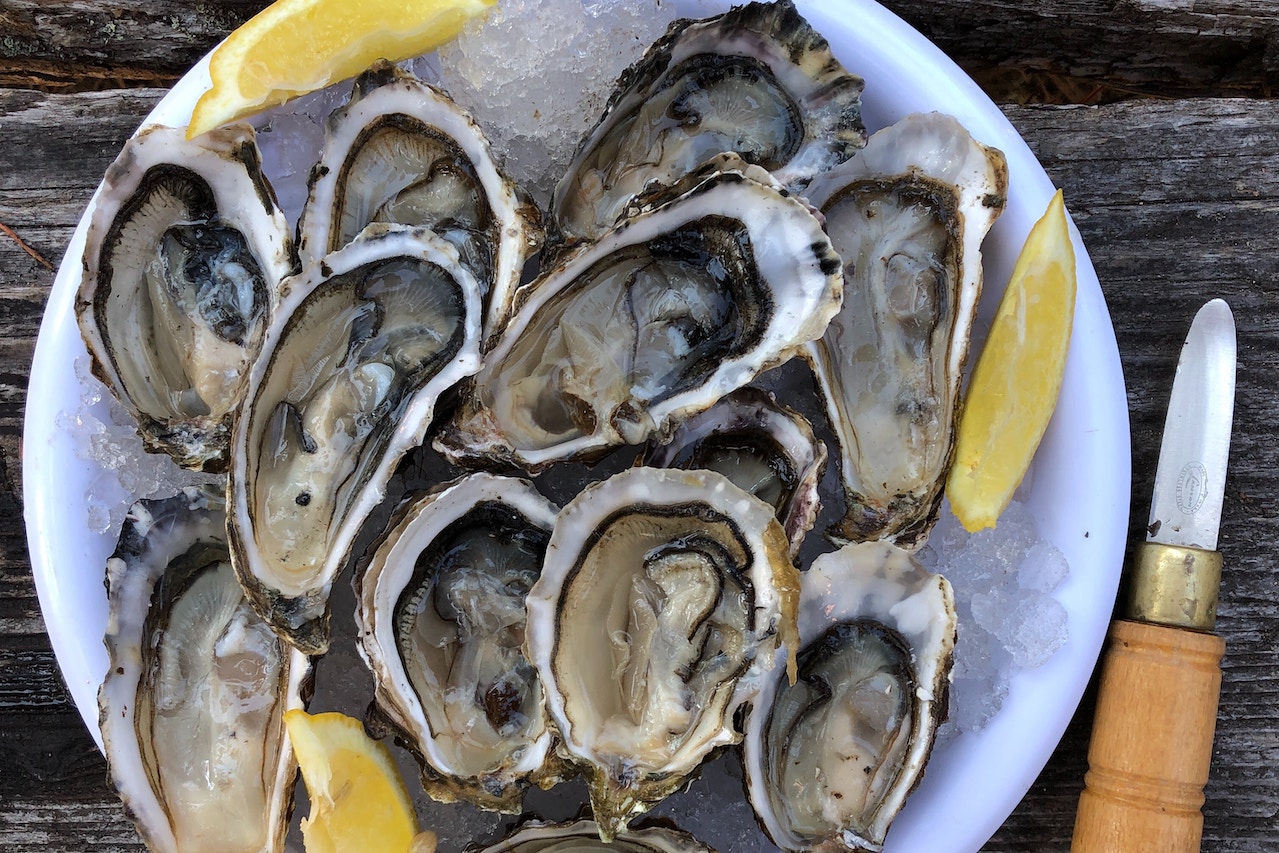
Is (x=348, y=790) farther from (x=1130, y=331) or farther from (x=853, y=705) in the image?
(x=1130, y=331)

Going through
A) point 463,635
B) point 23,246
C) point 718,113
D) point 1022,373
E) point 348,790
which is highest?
point 718,113

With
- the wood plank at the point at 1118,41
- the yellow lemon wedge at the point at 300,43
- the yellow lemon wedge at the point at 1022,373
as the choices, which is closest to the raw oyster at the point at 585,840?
the yellow lemon wedge at the point at 1022,373

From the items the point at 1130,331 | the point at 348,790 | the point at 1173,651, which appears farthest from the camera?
the point at 1130,331

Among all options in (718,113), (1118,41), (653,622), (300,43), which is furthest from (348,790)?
(1118,41)

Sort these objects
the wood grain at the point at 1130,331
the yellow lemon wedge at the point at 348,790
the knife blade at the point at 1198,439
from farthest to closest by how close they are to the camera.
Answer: the wood grain at the point at 1130,331
the knife blade at the point at 1198,439
the yellow lemon wedge at the point at 348,790

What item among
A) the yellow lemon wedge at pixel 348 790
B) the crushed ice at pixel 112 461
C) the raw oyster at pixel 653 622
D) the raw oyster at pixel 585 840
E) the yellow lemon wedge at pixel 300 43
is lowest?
the raw oyster at pixel 585 840

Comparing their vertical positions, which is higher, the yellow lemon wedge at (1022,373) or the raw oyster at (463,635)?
the yellow lemon wedge at (1022,373)

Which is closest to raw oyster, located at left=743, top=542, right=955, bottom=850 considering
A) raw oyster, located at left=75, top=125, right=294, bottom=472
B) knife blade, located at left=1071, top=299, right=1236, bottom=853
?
knife blade, located at left=1071, top=299, right=1236, bottom=853

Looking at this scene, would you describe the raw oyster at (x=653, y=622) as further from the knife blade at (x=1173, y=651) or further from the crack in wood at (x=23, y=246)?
the crack in wood at (x=23, y=246)
